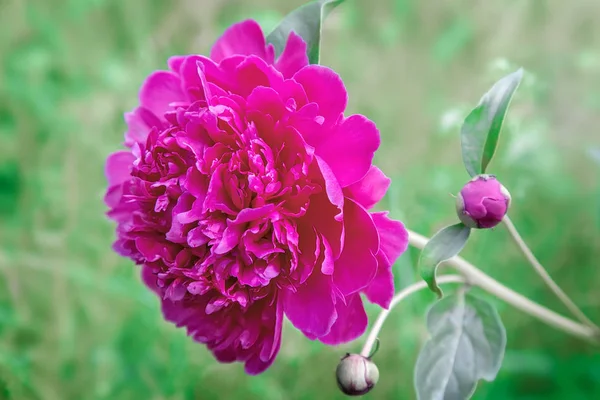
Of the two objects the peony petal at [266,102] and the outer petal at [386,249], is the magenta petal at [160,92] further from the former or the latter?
the outer petal at [386,249]

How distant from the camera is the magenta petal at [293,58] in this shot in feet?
1.91

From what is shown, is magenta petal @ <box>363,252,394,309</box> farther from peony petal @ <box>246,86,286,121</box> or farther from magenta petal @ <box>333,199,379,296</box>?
peony petal @ <box>246,86,286,121</box>

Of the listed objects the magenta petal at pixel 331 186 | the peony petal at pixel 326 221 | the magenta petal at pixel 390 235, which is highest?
the magenta petal at pixel 331 186

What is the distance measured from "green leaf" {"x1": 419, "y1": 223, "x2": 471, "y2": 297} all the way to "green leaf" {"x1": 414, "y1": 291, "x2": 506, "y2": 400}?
109 mm

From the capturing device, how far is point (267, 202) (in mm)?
545

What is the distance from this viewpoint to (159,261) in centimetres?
57

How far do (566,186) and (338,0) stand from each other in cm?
79

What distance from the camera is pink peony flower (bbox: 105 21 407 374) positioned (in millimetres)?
537

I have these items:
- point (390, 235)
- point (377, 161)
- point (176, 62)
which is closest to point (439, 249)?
point (390, 235)

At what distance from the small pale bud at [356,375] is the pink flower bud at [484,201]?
147mm

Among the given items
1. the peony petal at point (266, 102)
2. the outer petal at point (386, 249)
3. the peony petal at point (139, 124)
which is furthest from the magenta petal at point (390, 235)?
the peony petal at point (139, 124)

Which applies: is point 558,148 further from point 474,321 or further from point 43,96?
point 43,96

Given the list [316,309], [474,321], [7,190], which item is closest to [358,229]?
[316,309]

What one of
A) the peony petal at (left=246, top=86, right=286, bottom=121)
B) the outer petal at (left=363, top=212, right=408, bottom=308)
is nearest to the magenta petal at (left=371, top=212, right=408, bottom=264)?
the outer petal at (left=363, top=212, right=408, bottom=308)
